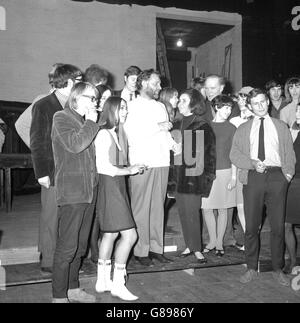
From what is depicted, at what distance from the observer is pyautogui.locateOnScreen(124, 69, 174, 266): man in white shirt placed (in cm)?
395

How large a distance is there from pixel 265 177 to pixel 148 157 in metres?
1.11

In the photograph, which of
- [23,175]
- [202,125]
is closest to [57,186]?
[202,125]

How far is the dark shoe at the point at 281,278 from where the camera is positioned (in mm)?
3792

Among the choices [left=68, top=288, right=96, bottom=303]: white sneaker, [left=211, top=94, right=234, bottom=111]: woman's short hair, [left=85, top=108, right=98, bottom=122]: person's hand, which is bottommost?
[left=68, top=288, right=96, bottom=303]: white sneaker

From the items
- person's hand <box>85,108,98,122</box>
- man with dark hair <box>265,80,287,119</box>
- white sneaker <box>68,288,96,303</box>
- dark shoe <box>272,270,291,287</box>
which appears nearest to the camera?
person's hand <box>85,108,98,122</box>

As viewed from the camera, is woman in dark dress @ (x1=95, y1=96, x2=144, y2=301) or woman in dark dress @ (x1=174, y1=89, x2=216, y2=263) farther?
woman in dark dress @ (x1=174, y1=89, x2=216, y2=263)

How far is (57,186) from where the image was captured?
9.87 feet

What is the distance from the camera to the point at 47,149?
354 centimetres

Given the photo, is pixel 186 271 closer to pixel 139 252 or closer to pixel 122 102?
pixel 139 252

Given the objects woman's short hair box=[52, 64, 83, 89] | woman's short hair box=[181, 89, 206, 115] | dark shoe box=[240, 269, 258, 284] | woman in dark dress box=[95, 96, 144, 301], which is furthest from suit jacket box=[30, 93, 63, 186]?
dark shoe box=[240, 269, 258, 284]

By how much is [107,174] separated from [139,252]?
106 cm

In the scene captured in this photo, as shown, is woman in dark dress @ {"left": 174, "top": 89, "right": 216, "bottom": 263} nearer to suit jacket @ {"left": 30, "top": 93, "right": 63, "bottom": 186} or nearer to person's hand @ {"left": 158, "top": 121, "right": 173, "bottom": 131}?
person's hand @ {"left": 158, "top": 121, "right": 173, "bottom": 131}

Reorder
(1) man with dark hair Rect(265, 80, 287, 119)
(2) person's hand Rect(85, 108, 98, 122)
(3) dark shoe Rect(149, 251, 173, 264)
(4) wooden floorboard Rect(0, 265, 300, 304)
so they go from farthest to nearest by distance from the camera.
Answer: (1) man with dark hair Rect(265, 80, 287, 119), (3) dark shoe Rect(149, 251, 173, 264), (4) wooden floorboard Rect(0, 265, 300, 304), (2) person's hand Rect(85, 108, 98, 122)

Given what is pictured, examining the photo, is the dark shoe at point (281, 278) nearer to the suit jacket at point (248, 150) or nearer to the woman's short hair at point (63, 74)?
the suit jacket at point (248, 150)
